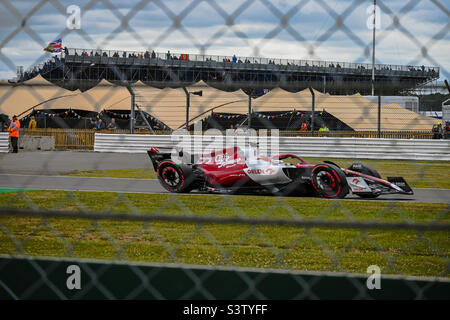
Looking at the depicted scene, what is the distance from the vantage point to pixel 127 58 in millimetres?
1460

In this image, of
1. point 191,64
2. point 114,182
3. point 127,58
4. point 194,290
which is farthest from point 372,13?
point 114,182

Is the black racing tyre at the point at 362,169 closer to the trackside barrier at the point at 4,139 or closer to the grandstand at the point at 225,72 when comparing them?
the grandstand at the point at 225,72

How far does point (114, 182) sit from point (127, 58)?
7.29 meters

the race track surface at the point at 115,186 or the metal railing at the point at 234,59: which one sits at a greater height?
the metal railing at the point at 234,59

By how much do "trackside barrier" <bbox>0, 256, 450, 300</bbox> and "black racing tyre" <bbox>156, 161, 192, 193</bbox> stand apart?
538cm

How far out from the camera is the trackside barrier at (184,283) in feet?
6.25

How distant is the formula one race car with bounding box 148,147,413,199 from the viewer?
680 cm

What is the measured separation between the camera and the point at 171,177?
7539 mm

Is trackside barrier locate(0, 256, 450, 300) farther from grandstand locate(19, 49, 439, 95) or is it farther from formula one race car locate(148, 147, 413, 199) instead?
formula one race car locate(148, 147, 413, 199)

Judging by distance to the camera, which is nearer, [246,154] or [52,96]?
[52,96]

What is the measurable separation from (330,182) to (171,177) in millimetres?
2063

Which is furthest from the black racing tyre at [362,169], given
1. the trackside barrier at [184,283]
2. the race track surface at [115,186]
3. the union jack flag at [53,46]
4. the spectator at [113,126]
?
the spectator at [113,126]
